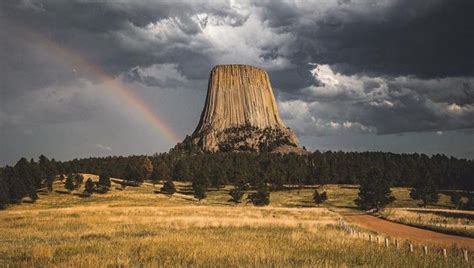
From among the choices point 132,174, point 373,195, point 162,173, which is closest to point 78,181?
point 132,174

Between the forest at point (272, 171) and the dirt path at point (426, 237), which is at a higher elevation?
the forest at point (272, 171)

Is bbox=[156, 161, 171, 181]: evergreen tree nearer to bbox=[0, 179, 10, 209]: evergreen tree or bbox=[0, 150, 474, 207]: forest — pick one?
bbox=[0, 150, 474, 207]: forest

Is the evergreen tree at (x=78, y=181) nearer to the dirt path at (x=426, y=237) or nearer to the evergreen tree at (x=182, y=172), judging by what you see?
the evergreen tree at (x=182, y=172)

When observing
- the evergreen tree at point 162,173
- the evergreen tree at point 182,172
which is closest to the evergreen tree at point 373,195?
the evergreen tree at point 162,173

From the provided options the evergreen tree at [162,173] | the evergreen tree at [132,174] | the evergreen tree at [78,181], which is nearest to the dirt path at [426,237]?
the evergreen tree at [78,181]

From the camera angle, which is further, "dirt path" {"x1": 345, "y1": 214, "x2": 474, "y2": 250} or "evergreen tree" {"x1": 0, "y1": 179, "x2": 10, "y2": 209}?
"evergreen tree" {"x1": 0, "y1": 179, "x2": 10, "y2": 209}

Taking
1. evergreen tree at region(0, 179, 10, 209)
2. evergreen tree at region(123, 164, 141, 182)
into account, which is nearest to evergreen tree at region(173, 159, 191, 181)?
evergreen tree at region(123, 164, 141, 182)

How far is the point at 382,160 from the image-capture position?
153 m

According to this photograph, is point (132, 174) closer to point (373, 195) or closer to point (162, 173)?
point (162, 173)

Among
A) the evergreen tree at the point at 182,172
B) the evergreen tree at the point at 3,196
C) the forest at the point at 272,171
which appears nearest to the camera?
the evergreen tree at the point at 3,196

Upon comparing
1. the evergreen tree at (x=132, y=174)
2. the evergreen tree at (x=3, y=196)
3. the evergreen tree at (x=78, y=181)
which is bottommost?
the evergreen tree at (x=3, y=196)

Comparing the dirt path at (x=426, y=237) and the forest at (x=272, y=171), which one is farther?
the forest at (x=272, y=171)

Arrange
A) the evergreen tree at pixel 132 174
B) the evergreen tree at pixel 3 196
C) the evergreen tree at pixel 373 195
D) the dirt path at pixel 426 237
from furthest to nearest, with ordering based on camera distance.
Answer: the evergreen tree at pixel 132 174 → the evergreen tree at pixel 373 195 → the evergreen tree at pixel 3 196 → the dirt path at pixel 426 237

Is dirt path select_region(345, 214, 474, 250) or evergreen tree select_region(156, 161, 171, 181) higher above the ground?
evergreen tree select_region(156, 161, 171, 181)
